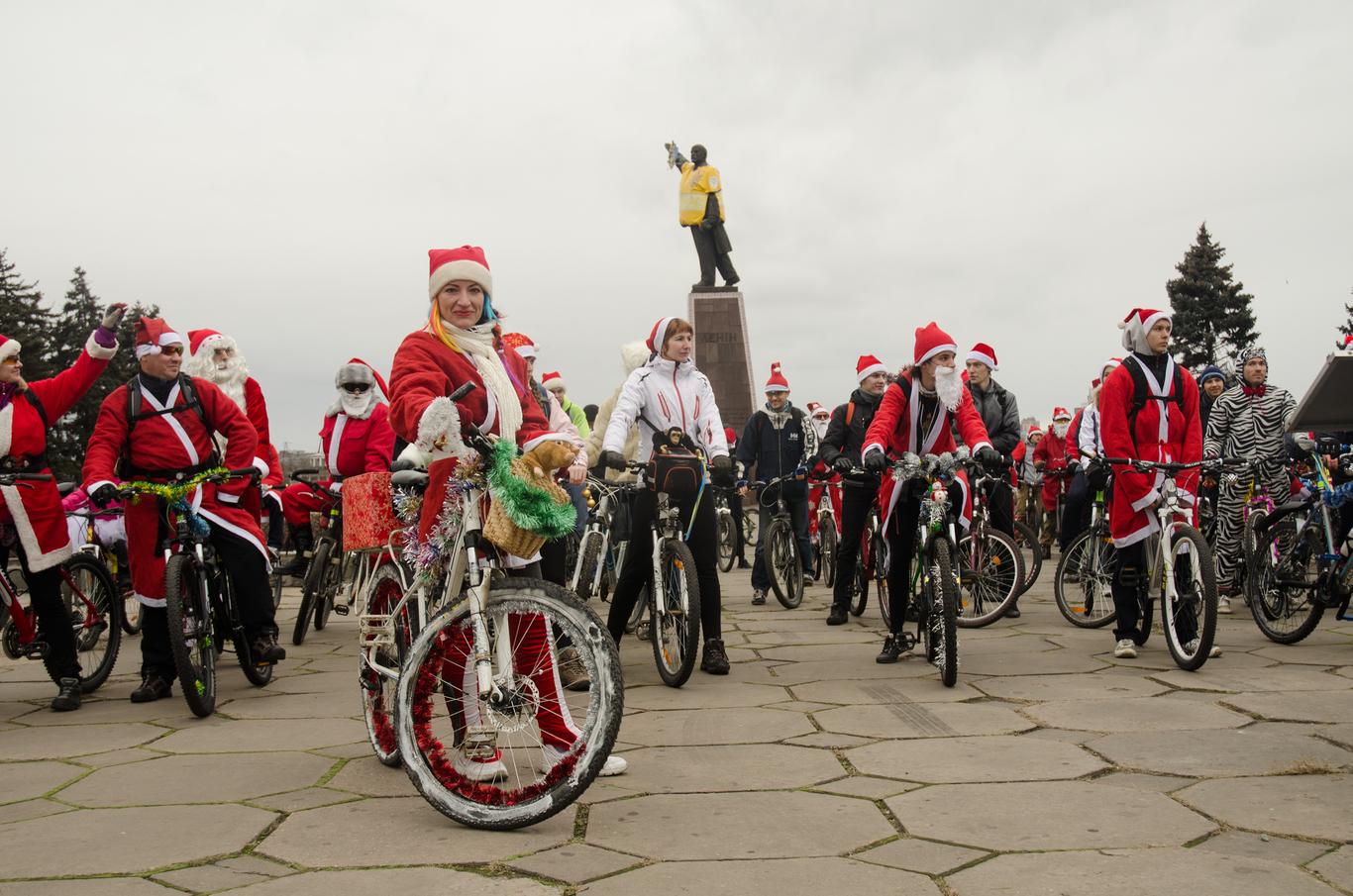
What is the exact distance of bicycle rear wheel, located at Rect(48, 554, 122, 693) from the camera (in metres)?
6.39

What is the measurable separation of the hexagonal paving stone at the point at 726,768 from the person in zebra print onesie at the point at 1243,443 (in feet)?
17.9

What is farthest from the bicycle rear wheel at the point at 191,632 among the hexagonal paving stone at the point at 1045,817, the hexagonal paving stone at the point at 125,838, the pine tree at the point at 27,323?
the pine tree at the point at 27,323

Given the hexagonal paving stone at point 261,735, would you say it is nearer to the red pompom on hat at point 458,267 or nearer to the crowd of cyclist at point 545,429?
the crowd of cyclist at point 545,429

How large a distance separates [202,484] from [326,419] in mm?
2331

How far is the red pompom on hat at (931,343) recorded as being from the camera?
6.39 m

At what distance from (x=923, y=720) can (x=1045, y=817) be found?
1.47 m

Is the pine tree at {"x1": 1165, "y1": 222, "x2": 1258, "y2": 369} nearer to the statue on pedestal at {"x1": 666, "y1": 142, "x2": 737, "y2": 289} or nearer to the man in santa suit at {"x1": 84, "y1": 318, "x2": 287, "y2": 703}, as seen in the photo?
the statue on pedestal at {"x1": 666, "y1": 142, "x2": 737, "y2": 289}

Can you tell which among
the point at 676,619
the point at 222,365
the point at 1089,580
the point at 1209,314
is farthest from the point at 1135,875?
the point at 1209,314

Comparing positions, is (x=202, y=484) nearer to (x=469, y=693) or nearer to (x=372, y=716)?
(x=372, y=716)

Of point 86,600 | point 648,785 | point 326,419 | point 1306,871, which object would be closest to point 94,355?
point 86,600

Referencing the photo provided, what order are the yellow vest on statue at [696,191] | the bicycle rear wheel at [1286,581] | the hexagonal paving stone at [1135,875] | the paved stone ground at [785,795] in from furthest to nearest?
1. the yellow vest on statue at [696,191]
2. the bicycle rear wheel at [1286,581]
3. the paved stone ground at [785,795]
4. the hexagonal paving stone at [1135,875]

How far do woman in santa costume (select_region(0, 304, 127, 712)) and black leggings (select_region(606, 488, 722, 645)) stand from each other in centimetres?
251

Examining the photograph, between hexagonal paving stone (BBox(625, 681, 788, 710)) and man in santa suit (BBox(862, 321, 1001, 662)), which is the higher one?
man in santa suit (BBox(862, 321, 1001, 662))

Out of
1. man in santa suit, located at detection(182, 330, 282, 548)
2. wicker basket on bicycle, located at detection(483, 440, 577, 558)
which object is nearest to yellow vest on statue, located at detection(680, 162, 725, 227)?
man in santa suit, located at detection(182, 330, 282, 548)
